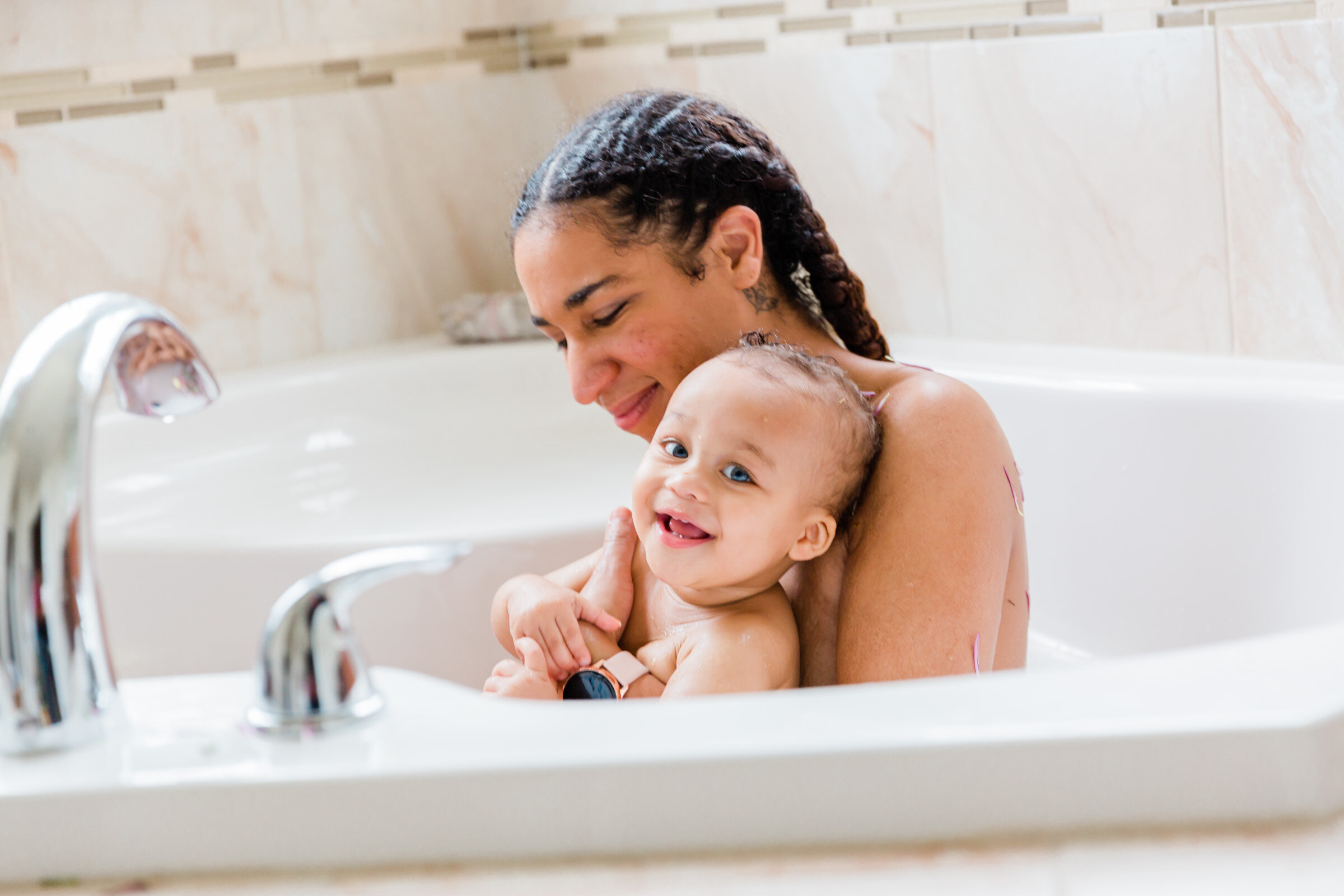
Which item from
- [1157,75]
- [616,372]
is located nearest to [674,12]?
[1157,75]

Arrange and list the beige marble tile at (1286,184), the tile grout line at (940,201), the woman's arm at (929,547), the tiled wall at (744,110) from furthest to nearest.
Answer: the tile grout line at (940,201) < the tiled wall at (744,110) < the beige marble tile at (1286,184) < the woman's arm at (929,547)

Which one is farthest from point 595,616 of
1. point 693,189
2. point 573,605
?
point 693,189

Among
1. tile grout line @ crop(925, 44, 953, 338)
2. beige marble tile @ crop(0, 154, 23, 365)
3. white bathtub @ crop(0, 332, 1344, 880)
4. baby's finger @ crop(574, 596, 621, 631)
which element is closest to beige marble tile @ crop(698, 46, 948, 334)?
tile grout line @ crop(925, 44, 953, 338)

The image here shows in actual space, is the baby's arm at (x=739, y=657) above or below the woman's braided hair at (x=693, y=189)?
below

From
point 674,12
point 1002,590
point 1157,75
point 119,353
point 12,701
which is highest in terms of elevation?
point 674,12

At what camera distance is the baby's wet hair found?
1010mm

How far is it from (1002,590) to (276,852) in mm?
588

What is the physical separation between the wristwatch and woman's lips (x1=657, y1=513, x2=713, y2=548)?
125mm

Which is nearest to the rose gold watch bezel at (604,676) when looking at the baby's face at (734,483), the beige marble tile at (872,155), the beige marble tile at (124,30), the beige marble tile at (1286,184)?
the baby's face at (734,483)

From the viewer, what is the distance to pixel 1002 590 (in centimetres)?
103

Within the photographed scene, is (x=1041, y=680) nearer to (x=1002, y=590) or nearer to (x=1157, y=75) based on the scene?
(x=1002, y=590)

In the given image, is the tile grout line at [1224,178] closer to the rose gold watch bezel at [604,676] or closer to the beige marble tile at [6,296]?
the rose gold watch bezel at [604,676]

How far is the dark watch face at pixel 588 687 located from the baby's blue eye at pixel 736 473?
0.20 metres

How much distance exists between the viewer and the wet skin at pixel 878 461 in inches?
38.8
